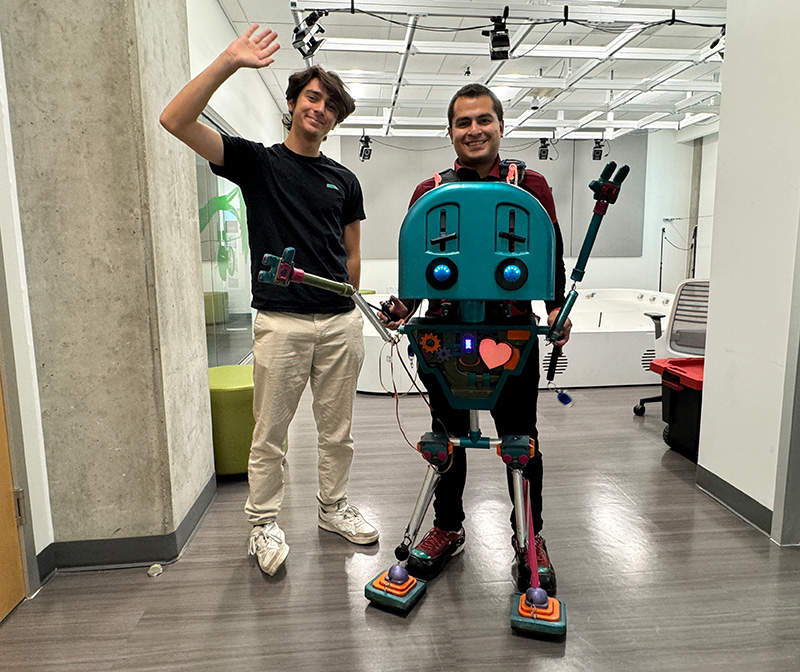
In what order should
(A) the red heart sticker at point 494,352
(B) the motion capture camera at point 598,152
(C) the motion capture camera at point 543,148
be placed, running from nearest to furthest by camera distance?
(A) the red heart sticker at point 494,352
(B) the motion capture camera at point 598,152
(C) the motion capture camera at point 543,148

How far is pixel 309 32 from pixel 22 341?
98.9 inches

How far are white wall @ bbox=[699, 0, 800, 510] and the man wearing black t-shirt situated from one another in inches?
56.4

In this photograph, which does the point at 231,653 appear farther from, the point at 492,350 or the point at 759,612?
→ the point at 759,612

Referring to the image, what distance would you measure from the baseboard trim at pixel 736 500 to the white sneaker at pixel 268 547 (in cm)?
167

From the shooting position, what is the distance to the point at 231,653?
4.67 ft

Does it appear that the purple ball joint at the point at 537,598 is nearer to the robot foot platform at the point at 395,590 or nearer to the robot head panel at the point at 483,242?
the robot foot platform at the point at 395,590

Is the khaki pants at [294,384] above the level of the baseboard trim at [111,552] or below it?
above

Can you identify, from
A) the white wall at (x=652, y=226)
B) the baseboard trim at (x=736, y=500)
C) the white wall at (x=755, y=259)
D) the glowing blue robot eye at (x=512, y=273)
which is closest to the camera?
the glowing blue robot eye at (x=512, y=273)

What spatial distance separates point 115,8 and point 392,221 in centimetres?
616

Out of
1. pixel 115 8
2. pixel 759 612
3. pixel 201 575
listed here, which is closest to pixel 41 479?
pixel 201 575

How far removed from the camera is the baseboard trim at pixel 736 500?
203 centimetres

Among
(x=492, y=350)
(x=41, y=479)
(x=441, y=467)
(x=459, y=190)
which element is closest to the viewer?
(x=459, y=190)

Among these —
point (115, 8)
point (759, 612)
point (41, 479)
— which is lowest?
point (759, 612)

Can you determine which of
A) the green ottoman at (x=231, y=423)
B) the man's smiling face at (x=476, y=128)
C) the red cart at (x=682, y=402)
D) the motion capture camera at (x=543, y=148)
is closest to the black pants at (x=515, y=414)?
the man's smiling face at (x=476, y=128)
